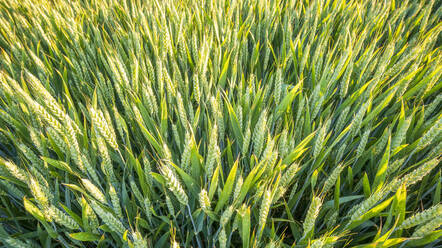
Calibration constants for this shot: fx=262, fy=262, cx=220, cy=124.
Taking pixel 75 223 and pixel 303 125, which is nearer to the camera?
pixel 75 223

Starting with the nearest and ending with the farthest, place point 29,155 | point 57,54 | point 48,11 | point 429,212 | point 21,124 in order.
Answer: point 429,212, point 29,155, point 21,124, point 57,54, point 48,11

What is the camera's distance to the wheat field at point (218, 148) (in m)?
0.63

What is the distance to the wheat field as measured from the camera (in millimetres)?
634

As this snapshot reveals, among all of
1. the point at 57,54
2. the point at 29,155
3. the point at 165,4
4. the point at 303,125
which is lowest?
the point at 303,125

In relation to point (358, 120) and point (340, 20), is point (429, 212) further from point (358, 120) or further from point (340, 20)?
A: point (340, 20)

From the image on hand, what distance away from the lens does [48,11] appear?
1435 millimetres

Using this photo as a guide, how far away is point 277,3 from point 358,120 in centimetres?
98

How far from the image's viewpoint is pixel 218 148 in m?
0.68

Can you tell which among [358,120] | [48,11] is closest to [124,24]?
[48,11]

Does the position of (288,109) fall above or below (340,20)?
below

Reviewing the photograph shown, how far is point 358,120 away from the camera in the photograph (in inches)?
31.3

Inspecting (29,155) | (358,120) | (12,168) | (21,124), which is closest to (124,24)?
(21,124)

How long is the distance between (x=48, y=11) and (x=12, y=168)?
3.91ft

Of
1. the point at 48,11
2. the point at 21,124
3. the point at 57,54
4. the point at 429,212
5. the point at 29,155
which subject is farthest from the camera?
the point at 48,11
